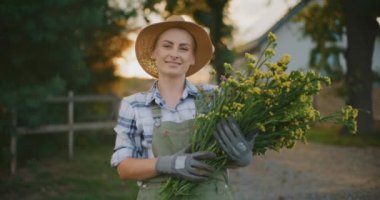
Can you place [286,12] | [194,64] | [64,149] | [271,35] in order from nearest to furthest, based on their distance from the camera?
[271,35]
[194,64]
[64,149]
[286,12]

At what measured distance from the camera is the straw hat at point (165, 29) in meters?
2.28

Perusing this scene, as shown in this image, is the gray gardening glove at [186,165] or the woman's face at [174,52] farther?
the woman's face at [174,52]

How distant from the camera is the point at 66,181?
716cm

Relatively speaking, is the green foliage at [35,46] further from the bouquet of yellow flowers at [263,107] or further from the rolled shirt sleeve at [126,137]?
the bouquet of yellow flowers at [263,107]

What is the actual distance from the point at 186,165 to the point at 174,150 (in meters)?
0.24

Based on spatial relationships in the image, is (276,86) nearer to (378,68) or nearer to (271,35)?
(271,35)

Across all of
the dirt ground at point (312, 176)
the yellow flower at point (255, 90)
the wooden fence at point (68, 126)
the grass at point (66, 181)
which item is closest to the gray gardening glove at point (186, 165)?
the yellow flower at point (255, 90)

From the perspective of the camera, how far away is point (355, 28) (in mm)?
13828

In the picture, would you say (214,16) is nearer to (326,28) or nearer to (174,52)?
(326,28)

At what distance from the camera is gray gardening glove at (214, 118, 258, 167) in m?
2.00

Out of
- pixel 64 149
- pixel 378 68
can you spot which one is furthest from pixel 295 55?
pixel 64 149

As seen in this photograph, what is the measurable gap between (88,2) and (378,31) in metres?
10.4

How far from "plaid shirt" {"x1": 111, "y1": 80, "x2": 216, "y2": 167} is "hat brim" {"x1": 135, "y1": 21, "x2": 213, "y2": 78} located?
0.19 meters

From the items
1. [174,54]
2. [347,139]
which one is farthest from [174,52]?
[347,139]
